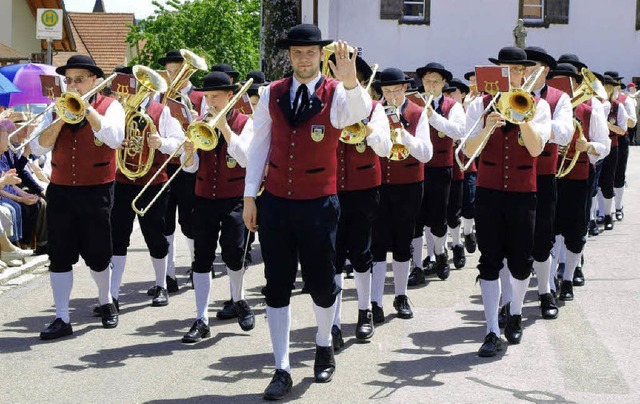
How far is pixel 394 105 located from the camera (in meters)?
8.82

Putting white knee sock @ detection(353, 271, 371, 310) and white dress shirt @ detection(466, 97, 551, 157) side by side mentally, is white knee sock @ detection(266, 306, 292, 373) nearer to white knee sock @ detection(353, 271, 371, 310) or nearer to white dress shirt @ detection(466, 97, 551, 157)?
white knee sock @ detection(353, 271, 371, 310)

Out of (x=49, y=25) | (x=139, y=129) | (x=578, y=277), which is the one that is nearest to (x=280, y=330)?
(x=139, y=129)

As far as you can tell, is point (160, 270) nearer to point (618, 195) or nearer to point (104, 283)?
point (104, 283)

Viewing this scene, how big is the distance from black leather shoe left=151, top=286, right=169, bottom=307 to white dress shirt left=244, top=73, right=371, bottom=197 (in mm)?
3173

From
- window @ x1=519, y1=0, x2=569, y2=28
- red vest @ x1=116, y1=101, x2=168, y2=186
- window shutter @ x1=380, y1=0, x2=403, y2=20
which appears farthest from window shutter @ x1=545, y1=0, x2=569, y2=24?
red vest @ x1=116, y1=101, x2=168, y2=186

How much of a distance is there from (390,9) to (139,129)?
22045 mm

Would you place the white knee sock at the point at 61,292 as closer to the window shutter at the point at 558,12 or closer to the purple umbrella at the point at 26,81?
the purple umbrella at the point at 26,81

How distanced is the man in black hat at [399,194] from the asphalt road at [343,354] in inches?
13.6

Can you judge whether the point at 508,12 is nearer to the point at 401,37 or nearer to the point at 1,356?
the point at 401,37

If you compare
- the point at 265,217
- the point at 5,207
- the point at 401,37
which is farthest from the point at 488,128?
the point at 401,37

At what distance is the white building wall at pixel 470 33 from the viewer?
99.7 feet

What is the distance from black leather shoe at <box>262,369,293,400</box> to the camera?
628 cm

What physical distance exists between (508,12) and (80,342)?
2504 centimetres

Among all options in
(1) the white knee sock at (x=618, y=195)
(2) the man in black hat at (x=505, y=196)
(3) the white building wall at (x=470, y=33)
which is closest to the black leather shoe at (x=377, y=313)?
(2) the man in black hat at (x=505, y=196)
